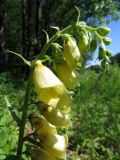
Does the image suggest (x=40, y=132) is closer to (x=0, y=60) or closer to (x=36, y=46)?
(x=36, y=46)

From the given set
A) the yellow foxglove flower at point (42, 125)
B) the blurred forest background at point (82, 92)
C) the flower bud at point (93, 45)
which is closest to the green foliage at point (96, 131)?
the blurred forest background at point (82, 92)

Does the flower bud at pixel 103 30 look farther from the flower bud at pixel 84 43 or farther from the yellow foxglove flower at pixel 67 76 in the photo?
the yellow foxglove flower at pixel 67 76

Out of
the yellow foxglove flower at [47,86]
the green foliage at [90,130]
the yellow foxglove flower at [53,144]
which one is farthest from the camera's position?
the green foliage at [90,130]

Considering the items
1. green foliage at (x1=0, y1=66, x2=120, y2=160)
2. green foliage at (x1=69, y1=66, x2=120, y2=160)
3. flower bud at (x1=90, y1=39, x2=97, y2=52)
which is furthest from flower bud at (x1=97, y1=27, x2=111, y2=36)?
green foliage at (x1=69, y1=66, x2=120, y2=160)

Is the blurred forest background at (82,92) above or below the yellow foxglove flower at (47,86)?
below

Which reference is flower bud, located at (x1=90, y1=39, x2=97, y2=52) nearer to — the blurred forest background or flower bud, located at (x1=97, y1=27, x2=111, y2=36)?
flower bud, located at (x1=97, y1=27, x2=111, y2=36)
